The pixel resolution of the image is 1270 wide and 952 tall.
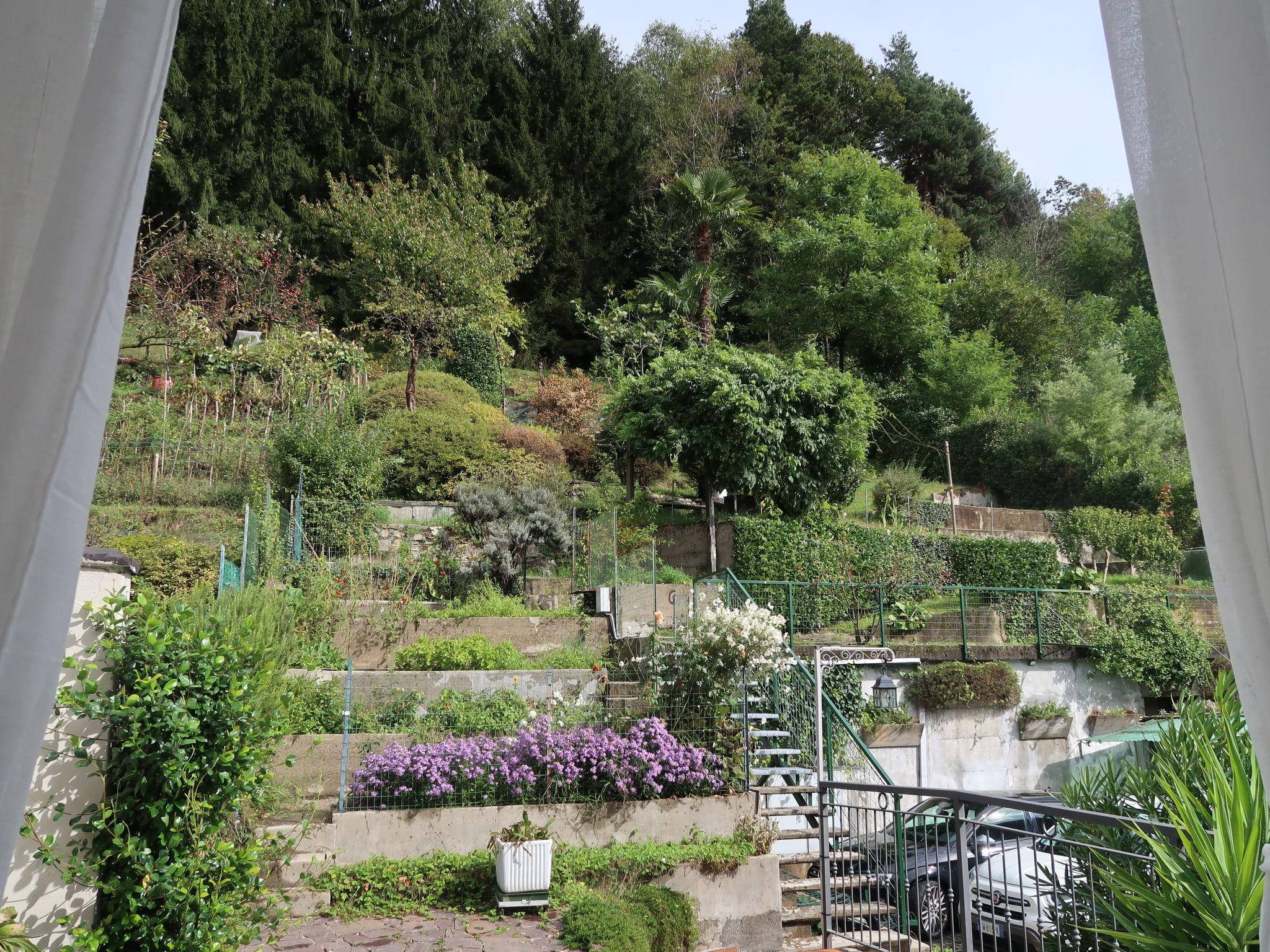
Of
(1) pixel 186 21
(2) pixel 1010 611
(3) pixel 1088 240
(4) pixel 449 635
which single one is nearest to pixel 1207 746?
(4) pixel 449 635

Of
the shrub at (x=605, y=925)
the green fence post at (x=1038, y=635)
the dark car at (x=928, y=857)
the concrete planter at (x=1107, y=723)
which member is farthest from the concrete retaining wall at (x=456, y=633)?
the concrete planter at (x=1107, y=723)

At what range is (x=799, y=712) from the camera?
10.5 meters

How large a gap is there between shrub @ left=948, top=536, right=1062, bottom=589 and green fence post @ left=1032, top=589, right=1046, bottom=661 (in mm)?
2012

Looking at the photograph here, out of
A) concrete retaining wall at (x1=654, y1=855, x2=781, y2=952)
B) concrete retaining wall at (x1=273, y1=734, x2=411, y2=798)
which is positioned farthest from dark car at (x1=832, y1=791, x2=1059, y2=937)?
concrete retaining wall at (x1=273, y1=734, x2=411, y2=798)

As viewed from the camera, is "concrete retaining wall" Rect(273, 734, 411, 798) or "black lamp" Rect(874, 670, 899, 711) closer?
"concrete retaining wall" Rect(273, 734, 411, 798)

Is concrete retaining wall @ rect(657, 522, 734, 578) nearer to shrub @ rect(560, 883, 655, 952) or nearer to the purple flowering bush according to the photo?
the purple flowering bush

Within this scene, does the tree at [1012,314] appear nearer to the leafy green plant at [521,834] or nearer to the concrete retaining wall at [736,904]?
the concrete retaining wall at [736,904]

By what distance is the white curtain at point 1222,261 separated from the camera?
3.98 ft

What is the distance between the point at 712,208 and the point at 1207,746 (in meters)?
21.4

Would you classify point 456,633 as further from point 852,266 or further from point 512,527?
point 852,266

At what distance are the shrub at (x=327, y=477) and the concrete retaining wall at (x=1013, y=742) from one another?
25.2 ft

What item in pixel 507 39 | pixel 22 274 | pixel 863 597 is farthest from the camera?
pixel 507 39

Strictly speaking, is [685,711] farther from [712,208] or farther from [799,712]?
[712,208]

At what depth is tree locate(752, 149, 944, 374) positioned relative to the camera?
23719mm
